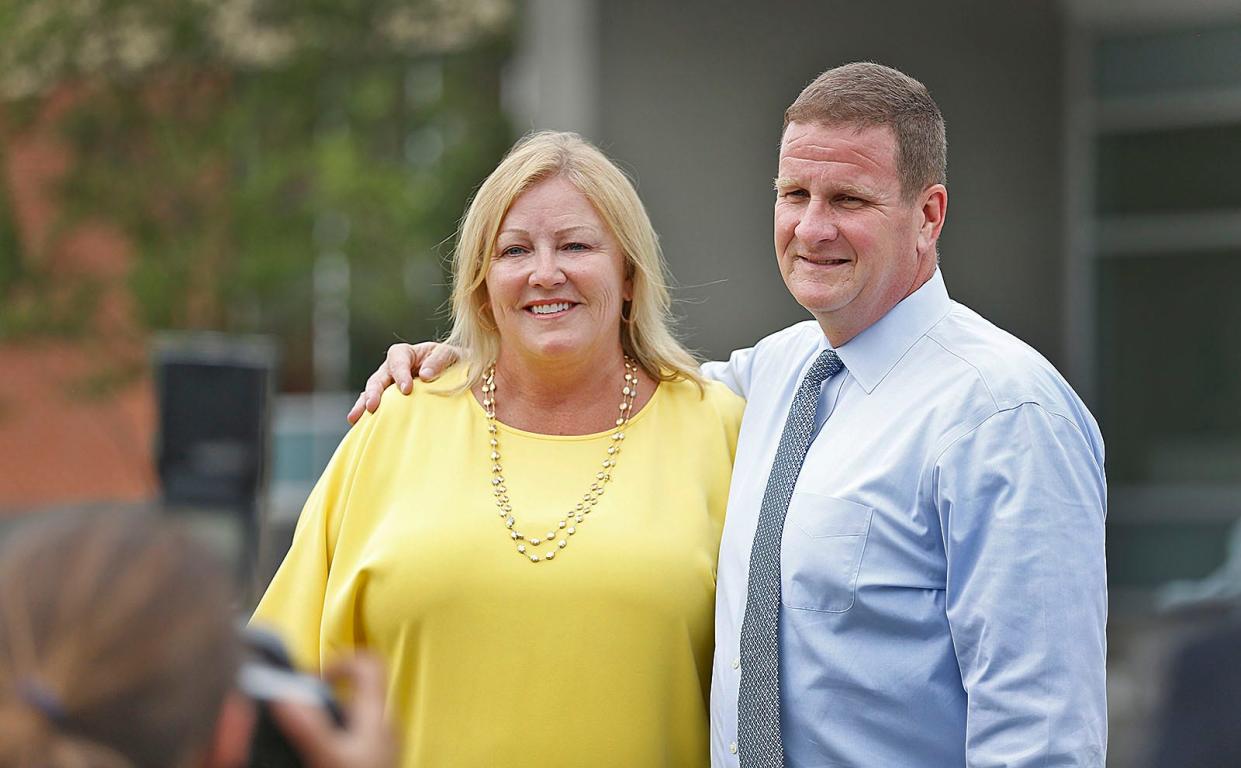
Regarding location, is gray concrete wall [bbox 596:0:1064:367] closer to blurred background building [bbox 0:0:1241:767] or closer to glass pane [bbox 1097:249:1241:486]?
blurred background building [bbox 0:0:1241:767]

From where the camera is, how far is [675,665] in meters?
2.92

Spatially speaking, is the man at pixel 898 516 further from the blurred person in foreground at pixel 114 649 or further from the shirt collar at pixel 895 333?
the blurred person in foreground at pixel 114 649

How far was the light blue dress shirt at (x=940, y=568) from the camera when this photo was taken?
236cm

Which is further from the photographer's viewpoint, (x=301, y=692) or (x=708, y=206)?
(x=708, y=206)

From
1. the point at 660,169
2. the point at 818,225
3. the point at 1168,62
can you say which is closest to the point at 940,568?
the point at 818,225

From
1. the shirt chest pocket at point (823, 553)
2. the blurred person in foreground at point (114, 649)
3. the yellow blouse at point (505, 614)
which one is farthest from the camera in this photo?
the yellow blouse at point (505, 614)

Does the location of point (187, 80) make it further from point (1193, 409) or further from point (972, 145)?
point (1193, 409)

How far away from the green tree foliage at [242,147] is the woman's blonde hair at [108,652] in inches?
347

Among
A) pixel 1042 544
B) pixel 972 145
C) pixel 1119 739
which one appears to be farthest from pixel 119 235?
pixel 1042 544

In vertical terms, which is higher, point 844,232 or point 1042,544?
point 844,232

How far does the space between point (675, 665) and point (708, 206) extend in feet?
27.8

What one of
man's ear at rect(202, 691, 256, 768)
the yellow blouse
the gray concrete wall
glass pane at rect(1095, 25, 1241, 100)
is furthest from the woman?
glass pane at rect(1095, 25, 1241, 100)

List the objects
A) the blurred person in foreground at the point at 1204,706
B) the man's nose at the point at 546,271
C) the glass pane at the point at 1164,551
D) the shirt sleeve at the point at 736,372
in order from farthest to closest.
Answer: the glass pane at the point at 1164,551, the shirt sleeve at the point at 736,372, the man's nose at the point at 546,271, the blurred person in foreground at the point at 1204,706

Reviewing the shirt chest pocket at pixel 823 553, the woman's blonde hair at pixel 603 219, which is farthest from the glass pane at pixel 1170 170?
the shirt chest pocket at pixel 823 553
